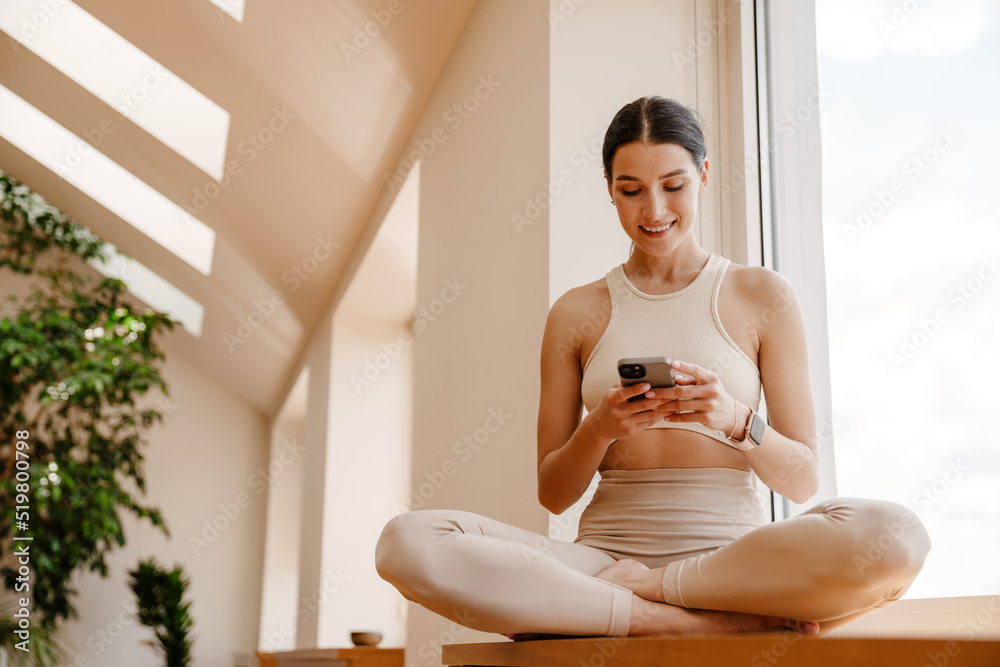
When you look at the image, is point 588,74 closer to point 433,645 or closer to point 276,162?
point 433,645

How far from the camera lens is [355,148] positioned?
13.7 ft

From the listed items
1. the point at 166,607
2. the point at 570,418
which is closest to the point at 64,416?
the point at 166,607

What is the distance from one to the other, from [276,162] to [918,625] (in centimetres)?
377

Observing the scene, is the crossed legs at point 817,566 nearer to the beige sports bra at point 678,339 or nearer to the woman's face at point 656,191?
the beige sports bra at point 678,339

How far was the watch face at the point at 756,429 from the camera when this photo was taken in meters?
1.34

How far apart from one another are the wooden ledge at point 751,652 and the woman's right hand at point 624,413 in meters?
0.33

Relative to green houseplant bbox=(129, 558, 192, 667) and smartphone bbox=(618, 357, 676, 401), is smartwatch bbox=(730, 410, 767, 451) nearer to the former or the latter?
smartphone bbox=(618, 357, 676, 401)

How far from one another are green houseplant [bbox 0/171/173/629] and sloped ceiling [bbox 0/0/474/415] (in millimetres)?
607

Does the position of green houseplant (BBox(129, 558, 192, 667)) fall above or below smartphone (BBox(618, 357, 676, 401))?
below

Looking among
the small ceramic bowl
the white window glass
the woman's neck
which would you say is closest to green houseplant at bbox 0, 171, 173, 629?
the small ceramic bowl

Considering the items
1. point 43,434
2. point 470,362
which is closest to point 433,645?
point 470,362

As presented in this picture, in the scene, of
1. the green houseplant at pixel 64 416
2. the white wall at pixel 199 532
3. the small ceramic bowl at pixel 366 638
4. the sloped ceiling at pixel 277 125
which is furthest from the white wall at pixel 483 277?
the white wall at pixel 199 532

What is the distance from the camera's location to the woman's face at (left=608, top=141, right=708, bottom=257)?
1.54 m

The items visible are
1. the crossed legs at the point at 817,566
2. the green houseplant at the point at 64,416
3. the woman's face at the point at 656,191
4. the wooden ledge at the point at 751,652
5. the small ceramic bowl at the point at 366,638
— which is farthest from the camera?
the green houseplant at the point at 64,416
